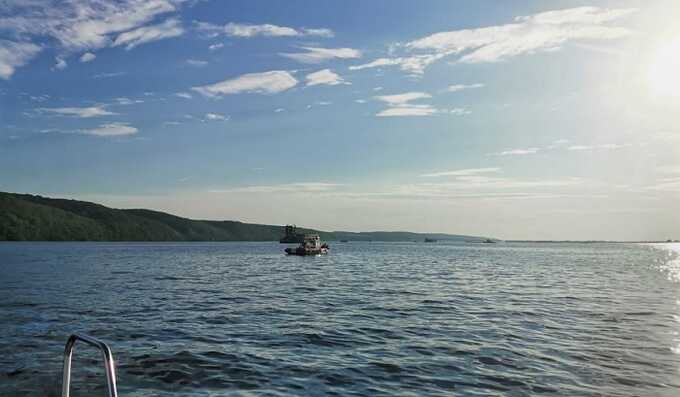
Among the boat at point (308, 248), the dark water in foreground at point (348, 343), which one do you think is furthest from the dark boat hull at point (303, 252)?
the dark water in foreground at point (348, 343)

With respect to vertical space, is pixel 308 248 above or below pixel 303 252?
above

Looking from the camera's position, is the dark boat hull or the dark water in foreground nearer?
the dark water in foreground

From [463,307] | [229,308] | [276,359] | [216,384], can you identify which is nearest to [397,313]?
[463,307]

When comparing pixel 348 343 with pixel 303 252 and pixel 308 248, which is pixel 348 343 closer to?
pixel 303 252

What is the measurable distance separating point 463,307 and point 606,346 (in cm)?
Answer: 1321

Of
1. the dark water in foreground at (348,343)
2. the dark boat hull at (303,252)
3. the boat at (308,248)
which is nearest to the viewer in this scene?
the dark water in foreground at (348,343)

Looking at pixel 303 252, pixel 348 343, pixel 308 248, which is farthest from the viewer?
pixel 308 248

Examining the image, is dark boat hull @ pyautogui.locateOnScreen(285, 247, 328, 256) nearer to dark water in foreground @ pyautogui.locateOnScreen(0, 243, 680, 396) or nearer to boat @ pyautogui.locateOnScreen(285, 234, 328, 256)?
boat @ pyautogui.locateOnScreen(285, 234, 328, 256)

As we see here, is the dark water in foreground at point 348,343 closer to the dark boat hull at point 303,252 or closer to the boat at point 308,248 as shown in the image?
the dark boat hull at point 303,252

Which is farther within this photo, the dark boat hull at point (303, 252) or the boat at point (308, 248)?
the boat at point (308, 248)

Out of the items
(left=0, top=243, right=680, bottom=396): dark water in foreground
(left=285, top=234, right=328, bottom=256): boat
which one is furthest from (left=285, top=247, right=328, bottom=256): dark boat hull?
(left=0, top=243, right=680, bottom=396): dark water in foreground

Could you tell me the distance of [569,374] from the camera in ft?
58.2

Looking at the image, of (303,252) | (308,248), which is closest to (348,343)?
(303,252)

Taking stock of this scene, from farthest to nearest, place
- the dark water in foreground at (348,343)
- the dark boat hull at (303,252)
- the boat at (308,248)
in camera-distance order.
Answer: the boat at (308,248) → the dark boat hull at (303,252) → the dark water in foreground at (348,343)
